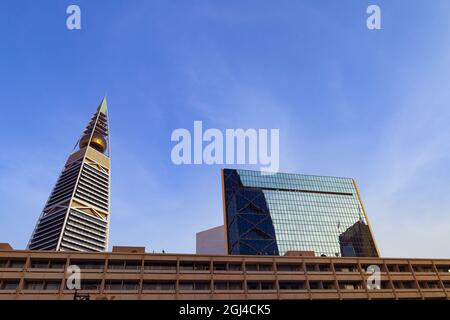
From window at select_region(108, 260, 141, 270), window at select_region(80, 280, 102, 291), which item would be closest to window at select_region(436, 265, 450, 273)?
window at select_region(108, 260, 141, 270)

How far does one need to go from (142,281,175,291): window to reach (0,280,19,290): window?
1742 cm

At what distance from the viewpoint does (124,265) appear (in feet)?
160

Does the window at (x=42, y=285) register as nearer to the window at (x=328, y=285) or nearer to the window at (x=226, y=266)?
the window at (x=226, y=266)

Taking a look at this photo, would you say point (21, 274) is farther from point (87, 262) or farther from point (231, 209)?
point (231, 209)

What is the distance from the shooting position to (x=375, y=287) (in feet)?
187

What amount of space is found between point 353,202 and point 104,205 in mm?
141870

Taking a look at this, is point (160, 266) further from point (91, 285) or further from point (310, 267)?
point (310, 267)

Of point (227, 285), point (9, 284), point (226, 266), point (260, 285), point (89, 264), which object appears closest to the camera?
point (9, 284)

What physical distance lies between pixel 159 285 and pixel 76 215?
454 feet

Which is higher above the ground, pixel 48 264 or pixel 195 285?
pixel 48 264

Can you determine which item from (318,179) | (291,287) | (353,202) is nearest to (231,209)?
(318,179)


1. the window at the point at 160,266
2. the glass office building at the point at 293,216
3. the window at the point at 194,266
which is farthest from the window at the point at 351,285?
the glass office building at the point at 293,216

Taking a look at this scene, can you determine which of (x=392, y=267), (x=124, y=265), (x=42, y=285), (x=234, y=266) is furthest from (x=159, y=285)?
(x=392, y=267)

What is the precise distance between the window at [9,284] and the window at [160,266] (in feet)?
58.0
